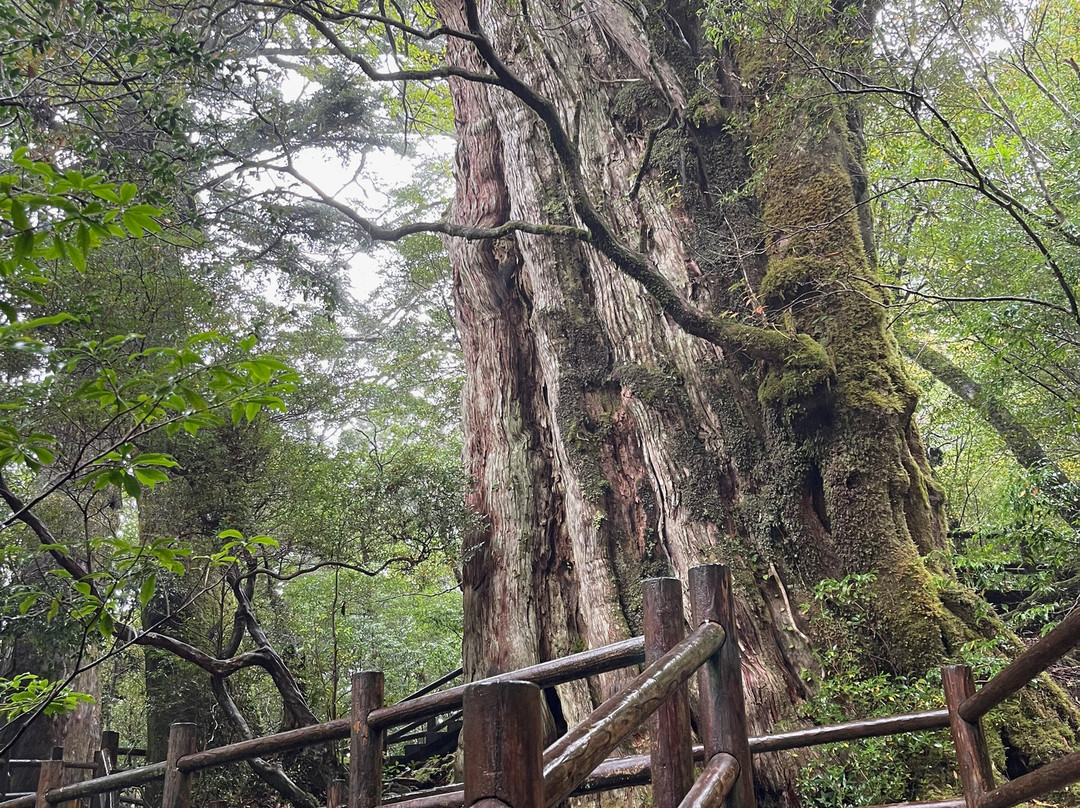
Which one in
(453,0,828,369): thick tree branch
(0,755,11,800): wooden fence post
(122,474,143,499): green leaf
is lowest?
(0,755,11,800): wooden fence post

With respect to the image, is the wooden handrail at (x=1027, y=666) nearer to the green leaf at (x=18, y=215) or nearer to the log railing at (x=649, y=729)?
the log railing at (x=649, y=729)

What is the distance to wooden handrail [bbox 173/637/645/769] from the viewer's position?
207cm

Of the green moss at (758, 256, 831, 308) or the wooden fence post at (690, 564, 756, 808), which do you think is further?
the green moss at (758, 256, 831, 308)

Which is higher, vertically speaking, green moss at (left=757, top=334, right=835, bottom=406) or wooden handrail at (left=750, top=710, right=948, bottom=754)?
green moss at (left=757, top=334, right=835, bottom=406)

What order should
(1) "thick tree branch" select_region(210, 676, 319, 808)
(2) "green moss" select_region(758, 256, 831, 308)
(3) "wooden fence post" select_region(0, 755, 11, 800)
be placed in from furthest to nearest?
(3) "wooden fence post" select_region(0, 755, 11, 800), (1) "thick tree branch" select_region(210, 676, 319, 808), (2) "green moss" select_region(758, 256, 831, 308)

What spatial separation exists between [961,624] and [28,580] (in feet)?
23.9

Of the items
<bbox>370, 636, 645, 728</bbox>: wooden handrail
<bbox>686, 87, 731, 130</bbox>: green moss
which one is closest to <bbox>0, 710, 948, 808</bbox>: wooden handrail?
<bbox>370, 636, 645, 728</bbox>: wooden handrail

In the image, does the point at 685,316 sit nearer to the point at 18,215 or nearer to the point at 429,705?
the point at 429,705

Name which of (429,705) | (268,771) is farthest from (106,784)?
(268,771)

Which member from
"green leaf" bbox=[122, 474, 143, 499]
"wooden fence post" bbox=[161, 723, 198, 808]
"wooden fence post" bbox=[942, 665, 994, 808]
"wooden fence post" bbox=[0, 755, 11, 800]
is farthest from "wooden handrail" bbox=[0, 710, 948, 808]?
"wooden fence post" bbox=[0, 755, 11, 800]

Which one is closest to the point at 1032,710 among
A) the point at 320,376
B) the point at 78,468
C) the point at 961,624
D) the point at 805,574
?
the point at 961,624

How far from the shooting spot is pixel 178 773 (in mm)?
3072

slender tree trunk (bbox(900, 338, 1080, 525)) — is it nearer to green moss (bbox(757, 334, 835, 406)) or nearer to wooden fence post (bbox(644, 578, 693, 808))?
green moss (bbox(757, 334, 835, 406))

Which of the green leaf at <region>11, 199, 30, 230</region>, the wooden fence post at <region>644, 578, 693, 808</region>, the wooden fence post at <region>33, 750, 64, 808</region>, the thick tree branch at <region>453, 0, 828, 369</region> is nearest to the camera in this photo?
the green leaf at <region>11, 199, 30, 230</region>
